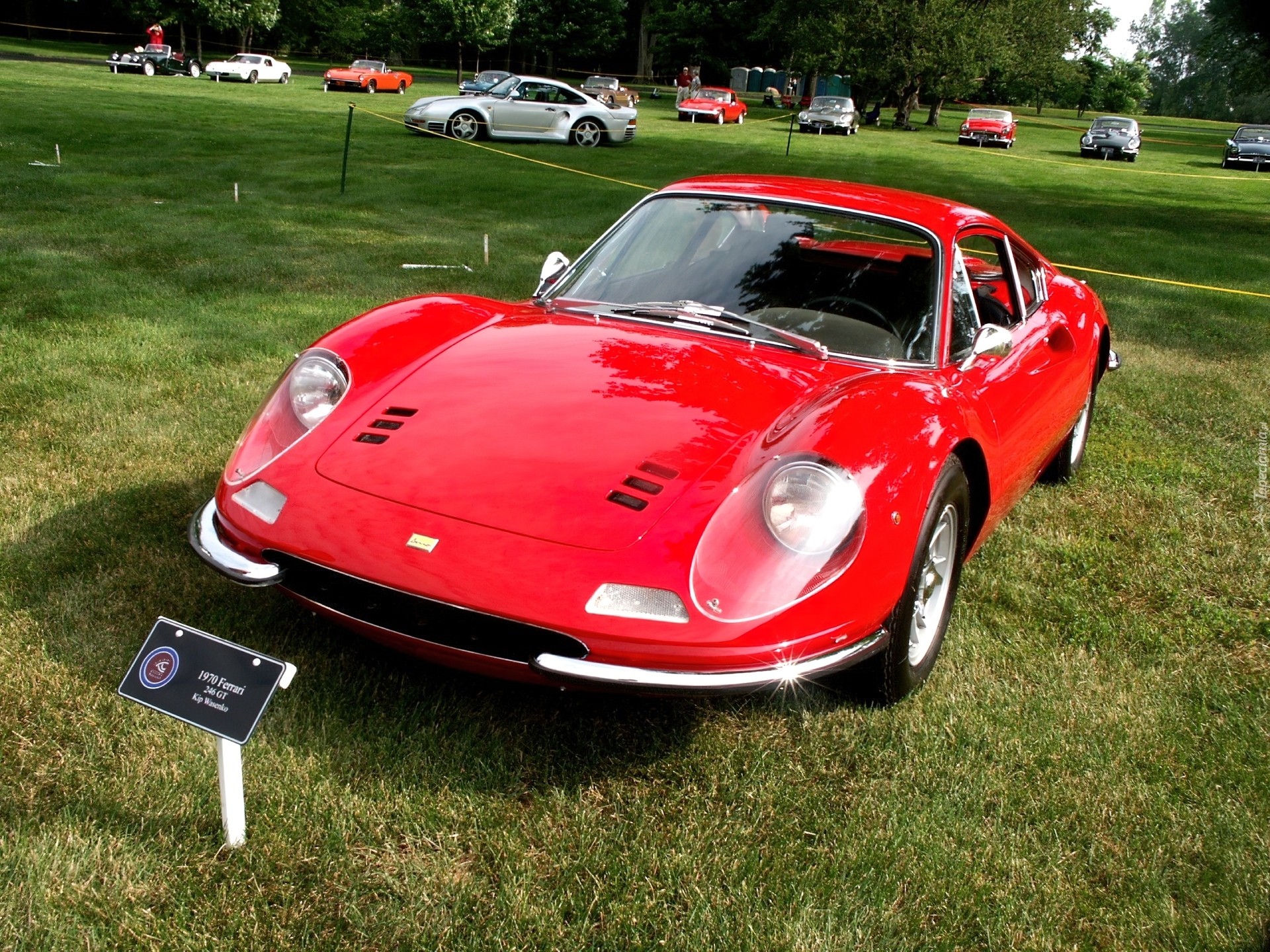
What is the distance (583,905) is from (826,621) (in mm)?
827

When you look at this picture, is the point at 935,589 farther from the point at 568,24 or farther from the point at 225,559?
the point at 568,24

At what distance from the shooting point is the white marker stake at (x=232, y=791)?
2.14 meters

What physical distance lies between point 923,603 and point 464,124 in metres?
20.4

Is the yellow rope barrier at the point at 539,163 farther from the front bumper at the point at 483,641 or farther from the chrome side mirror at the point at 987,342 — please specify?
the front bumper at the point at 483,641

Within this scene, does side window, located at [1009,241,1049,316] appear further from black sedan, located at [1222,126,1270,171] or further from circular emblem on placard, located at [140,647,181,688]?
black sedan, located at [1222,126,1270,171]

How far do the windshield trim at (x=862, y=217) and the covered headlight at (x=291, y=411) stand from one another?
37.3 inches

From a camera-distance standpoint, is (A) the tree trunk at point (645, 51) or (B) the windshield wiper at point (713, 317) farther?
(A) the tree trunk at point (645, 51)

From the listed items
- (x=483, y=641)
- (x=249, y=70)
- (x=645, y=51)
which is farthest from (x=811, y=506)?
(x=645, y=51)

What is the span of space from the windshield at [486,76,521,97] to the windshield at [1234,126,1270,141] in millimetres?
22913

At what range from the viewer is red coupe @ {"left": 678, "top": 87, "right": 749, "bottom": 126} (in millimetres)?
36281

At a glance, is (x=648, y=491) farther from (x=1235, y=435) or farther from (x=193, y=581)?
(x=1235, y=435)

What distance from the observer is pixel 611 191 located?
49.0 feet

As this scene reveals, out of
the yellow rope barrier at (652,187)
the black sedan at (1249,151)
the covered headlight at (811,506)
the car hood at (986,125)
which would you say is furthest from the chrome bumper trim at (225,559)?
the car hood at (986,125)

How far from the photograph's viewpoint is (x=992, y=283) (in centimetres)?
463
